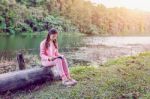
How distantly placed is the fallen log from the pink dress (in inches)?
7.4

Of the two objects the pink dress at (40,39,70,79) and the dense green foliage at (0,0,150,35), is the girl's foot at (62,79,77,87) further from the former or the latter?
the dense green foliage at (0,0,150,35)

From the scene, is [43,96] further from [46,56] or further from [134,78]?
[134,78]

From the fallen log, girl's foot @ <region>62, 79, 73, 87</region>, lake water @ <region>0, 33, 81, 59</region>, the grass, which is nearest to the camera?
the grass

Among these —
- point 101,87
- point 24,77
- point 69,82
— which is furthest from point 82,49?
point 24,77

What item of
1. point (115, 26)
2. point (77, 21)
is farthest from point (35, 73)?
point (115, 26)

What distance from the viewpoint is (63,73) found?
7570mm

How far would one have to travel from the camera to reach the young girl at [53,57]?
7535 millimetres

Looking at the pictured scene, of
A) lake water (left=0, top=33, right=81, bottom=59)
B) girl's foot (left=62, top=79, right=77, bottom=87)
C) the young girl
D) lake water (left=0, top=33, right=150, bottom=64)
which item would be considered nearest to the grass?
girl's foot (left=62, top=79, right=77, bottom=87)

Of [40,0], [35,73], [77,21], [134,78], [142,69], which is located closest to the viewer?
[35,73]

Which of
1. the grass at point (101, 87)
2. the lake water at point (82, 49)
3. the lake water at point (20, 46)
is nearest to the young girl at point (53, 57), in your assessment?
the grass at point (101, 87)

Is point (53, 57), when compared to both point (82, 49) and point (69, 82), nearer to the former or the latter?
point (69, 82)

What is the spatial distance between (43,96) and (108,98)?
136 centimetres

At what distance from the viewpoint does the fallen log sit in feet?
22.8

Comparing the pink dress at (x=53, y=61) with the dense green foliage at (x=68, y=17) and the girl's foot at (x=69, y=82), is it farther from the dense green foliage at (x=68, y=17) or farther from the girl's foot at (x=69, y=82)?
the dense green foliage at (x=68, y=17)
